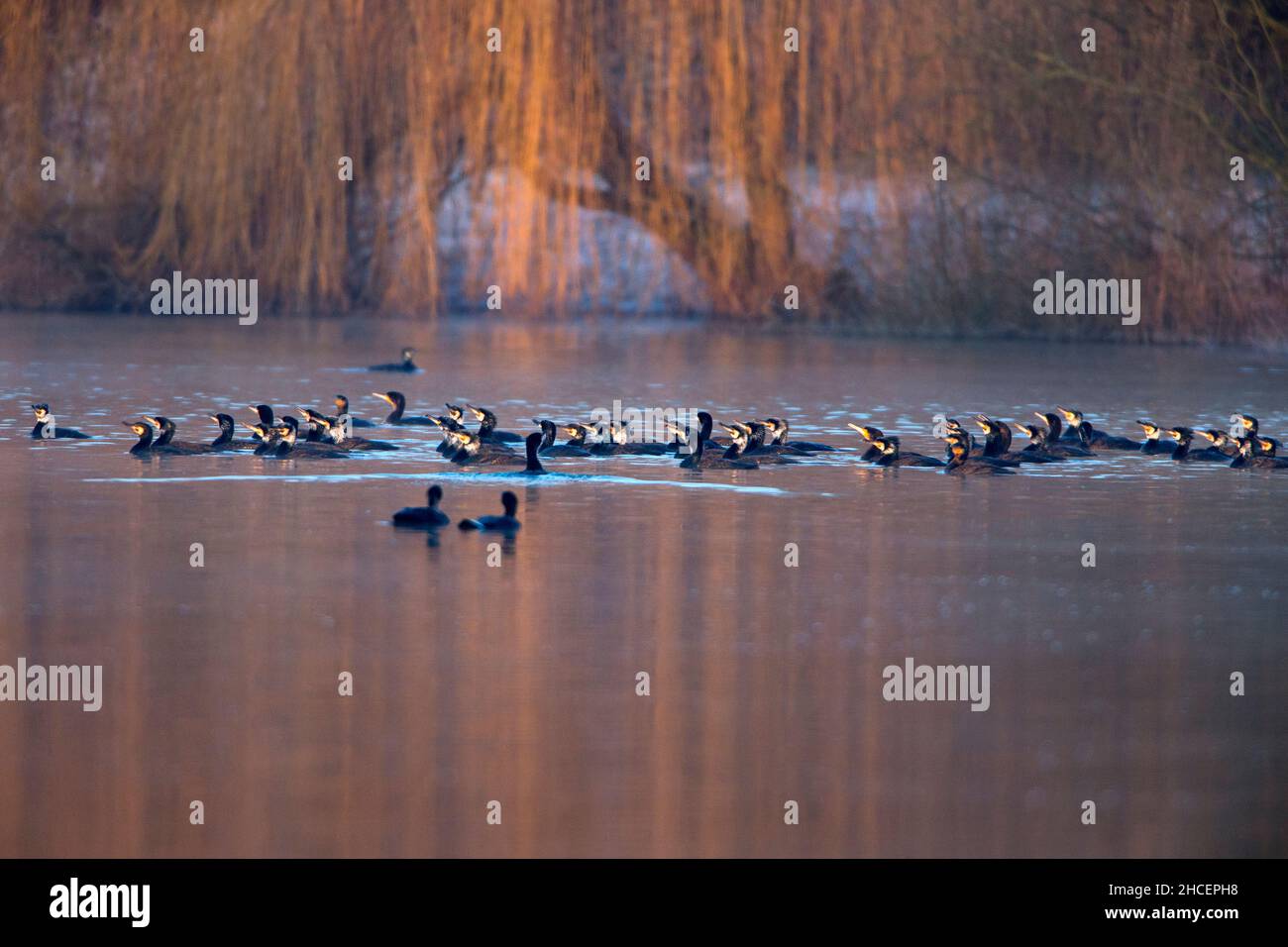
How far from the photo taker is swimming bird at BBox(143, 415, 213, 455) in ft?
34.7

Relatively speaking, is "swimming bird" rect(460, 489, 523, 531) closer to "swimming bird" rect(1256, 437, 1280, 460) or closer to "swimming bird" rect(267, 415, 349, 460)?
"swimming bird" rect(267, 415, 349, 460)

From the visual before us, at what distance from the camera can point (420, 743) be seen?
16.6 ft

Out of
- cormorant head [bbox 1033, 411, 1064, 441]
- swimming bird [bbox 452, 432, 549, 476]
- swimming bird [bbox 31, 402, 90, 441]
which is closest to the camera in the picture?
swimming bird [bbox 452, 432, 549, 476]

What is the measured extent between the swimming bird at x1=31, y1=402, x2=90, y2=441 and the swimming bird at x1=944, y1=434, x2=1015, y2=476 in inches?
175

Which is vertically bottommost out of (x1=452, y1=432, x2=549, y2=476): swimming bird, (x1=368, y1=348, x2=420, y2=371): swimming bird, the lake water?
the lake water

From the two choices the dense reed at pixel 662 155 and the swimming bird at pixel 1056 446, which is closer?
the swimming bird at pixel 1056 446

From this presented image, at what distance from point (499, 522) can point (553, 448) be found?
94.4 inches

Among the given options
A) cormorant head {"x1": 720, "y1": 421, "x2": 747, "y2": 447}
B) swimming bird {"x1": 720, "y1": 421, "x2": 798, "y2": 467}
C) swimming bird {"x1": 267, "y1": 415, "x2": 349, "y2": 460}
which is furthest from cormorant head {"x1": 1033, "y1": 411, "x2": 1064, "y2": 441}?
swimming bird {"x1": 267, "y1": 415, "x2": 349, "y2": 460}

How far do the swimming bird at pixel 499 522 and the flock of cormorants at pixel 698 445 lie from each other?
1.60 m

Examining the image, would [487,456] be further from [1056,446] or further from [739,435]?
[1056,446]

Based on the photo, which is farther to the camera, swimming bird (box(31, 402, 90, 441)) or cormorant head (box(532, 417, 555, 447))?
swimming bird (box(31, 402, 90, 441))

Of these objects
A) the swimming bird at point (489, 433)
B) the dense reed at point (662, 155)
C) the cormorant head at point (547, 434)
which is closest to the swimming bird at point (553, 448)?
the cormorant head at point (547, 434)

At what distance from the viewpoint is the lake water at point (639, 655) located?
4.55 meters

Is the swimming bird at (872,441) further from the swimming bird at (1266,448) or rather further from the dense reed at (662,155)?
the dense reed at (662,155)
